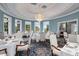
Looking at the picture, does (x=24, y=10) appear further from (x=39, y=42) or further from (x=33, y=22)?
(x=39, y=42)

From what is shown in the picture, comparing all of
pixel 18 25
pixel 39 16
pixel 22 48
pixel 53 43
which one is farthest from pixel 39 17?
pixel 22 48

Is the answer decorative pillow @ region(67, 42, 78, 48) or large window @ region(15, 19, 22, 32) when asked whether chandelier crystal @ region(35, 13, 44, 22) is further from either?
decorative pillow @ region(67, 42, 78, 48)

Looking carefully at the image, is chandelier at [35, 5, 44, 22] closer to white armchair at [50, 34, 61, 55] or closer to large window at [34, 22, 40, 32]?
large window at [34, 22, 40, 32]

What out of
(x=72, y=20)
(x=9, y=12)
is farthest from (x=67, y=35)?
(x=9, y=12)

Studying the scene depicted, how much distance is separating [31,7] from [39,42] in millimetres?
679

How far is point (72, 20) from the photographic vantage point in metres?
2.08

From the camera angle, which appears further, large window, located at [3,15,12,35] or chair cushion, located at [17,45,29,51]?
chair cushion, located at [17,45,29,51]

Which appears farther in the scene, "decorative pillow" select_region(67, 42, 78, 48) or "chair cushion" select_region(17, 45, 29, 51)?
"chair cushion" select_region(17, 45, 29, 51)

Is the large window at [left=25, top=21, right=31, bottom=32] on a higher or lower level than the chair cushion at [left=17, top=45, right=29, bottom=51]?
higher

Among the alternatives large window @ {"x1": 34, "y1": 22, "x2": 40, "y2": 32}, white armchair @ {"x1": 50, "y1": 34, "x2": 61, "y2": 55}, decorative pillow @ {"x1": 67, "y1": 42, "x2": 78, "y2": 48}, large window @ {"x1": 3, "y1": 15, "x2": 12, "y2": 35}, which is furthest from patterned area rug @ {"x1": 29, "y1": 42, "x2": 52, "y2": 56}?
large window @ {"x1": 3, "y1": 15, "x2": 12, "y2": 35}

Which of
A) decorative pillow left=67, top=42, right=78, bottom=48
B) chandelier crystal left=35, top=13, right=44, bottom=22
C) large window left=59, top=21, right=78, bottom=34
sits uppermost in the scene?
chandelier crystal left=35, top=13, right=44, bottom=22

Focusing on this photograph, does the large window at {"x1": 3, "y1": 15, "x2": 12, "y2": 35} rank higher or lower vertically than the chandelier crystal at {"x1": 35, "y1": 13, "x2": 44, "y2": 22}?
lower

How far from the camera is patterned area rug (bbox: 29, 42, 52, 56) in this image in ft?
6.91

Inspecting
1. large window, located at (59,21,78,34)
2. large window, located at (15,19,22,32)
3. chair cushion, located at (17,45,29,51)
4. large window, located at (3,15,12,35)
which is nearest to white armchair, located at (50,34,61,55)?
large window, located at (59,21,78,34)
